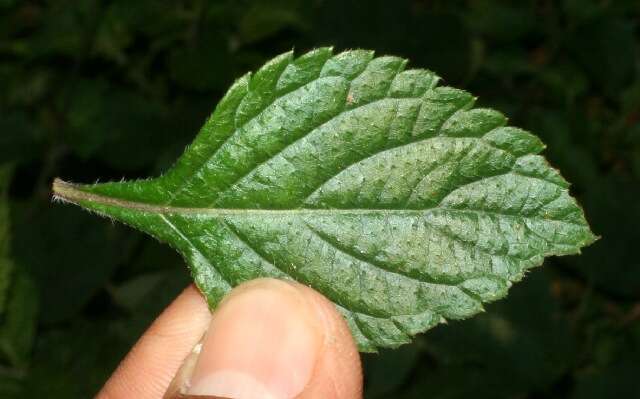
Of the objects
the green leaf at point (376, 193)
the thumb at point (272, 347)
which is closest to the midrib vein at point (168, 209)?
the green leaf at point (376, 193)

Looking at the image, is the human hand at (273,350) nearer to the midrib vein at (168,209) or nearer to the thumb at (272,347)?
the thumb at (272,347)

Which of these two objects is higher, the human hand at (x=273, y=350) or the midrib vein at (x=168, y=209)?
the midrib vein at (x=168, y=209)

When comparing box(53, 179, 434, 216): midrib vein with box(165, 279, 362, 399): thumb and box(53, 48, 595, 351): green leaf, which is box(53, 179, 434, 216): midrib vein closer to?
box(53, 48, 595, 351): green leaf

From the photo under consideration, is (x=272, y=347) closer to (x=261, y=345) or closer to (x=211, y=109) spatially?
(x=261, y=345)

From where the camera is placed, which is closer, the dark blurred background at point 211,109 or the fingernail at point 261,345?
the fingernail at point 261,345

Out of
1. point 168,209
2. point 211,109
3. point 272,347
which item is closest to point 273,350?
point 272,347

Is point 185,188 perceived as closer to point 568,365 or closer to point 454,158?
point 454,158
